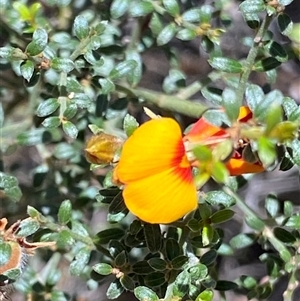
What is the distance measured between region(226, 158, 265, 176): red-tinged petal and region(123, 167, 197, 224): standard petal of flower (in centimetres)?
14

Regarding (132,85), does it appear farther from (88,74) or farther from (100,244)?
(100,244)

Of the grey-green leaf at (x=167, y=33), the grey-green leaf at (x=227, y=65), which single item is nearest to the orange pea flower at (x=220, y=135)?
the grey-green leaf at (x=227, y=65)

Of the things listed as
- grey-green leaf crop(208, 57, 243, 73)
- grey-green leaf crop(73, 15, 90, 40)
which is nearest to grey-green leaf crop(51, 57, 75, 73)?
grey-green leaf crop(73, 15, 90, 40)

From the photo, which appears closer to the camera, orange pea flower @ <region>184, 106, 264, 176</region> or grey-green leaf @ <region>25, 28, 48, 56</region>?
orange pea flower @ <region>184, 106, 264, 176</region>

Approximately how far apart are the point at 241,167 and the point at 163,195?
22 cm

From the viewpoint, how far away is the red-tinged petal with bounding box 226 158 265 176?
1.48m

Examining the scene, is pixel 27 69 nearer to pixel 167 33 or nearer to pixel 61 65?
pixel 61 65

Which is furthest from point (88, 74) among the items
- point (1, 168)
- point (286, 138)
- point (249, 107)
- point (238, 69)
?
point (286, 138)

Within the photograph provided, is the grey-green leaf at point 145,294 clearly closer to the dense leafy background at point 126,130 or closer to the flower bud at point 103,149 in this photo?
the dense leafy background at point 126,130

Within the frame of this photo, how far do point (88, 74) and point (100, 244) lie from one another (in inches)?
20.4

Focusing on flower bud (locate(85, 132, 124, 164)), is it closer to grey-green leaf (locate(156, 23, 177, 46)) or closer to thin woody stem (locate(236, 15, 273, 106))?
thin woody stem (locate(236, 15, 273, 106))

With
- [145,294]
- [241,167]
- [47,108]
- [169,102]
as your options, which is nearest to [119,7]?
[169,102]

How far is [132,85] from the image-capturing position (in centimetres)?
210

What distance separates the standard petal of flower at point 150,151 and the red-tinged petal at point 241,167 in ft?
0.47
